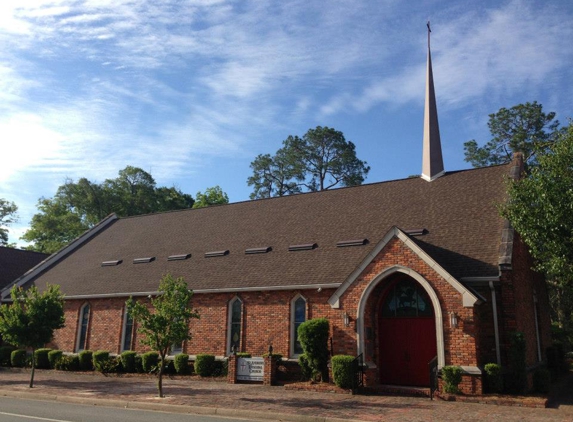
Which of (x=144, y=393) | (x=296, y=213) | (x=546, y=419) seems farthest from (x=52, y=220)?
(x=546, y=419)

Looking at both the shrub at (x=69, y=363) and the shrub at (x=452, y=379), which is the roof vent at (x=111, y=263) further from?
the shrub at (x=452, y=379)

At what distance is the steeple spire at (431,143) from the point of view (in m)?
25.0

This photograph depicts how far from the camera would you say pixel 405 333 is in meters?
18.0

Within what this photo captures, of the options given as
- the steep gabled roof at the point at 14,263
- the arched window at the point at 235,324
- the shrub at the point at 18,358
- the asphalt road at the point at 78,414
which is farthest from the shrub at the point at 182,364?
the steep gabled roof at the point at 14,263

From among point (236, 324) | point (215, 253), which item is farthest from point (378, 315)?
point (215, 253)

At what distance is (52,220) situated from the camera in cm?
5828

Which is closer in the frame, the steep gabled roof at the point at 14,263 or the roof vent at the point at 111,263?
the roof vent at the point at 111,263

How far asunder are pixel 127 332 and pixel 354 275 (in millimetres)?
13284

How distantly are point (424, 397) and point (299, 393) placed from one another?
4.01 meters

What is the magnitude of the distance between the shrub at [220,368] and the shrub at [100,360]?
5983mm

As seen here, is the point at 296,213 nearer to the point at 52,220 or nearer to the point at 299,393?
the point at 299,393

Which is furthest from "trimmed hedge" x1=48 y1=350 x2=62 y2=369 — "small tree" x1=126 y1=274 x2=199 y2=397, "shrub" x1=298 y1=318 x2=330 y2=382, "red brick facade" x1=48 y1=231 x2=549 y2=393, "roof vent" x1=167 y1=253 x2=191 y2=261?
"shrub" x1=298 y1=318 x2=330 y2=382

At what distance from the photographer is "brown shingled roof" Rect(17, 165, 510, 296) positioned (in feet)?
63.7

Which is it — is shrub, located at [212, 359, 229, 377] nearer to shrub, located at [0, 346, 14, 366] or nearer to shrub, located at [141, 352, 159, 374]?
shrub, located at [141, 352, 159, 374]
